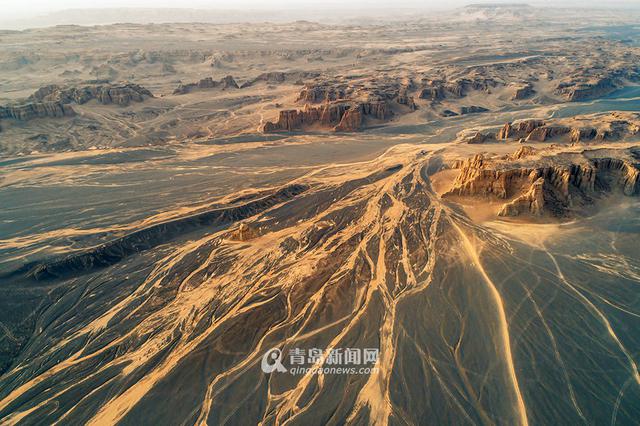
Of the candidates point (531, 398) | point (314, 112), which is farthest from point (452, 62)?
point (531, 398)

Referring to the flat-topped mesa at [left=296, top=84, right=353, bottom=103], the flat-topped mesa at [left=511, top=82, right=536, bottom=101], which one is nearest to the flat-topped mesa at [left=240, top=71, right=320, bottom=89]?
the flat-topped mesa at [left=296, top=84, right=353, bottom=103]

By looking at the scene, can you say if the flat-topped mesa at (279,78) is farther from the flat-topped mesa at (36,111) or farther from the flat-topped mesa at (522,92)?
the flat-topped mesa at (522,92)

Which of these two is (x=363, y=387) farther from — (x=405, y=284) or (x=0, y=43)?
(x=0, y=43)

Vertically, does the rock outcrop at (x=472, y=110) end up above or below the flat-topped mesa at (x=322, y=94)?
→ below

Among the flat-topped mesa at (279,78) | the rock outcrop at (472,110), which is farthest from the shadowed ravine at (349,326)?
the flat-topped mesa at (279,78)

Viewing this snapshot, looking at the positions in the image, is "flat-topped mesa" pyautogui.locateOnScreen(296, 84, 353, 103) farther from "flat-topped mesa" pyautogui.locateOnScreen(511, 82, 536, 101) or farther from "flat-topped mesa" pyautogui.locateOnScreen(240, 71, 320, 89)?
"flat-topped mesa" pyautogui.locateOnScreen(511, 82, 536, 101)
